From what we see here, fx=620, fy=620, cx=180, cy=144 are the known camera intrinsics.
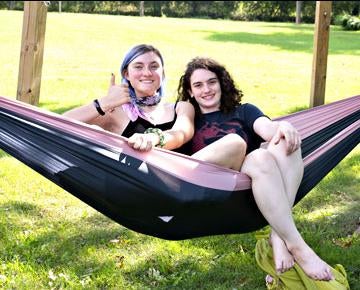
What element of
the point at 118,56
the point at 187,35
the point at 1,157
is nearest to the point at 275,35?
the point at 187,35

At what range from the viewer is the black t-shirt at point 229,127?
252 centimetres

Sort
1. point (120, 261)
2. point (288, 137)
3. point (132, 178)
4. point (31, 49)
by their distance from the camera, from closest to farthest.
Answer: point (132, 178), point (288, 137), point (120, 261), point (31, 49)

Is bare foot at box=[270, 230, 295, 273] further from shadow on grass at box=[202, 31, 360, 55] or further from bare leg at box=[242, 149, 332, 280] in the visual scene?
shadow on grass at box=[202, 31, 360, 55]

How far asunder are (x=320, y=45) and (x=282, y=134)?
3006mm

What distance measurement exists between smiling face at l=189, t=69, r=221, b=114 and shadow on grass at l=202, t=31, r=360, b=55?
893 cm

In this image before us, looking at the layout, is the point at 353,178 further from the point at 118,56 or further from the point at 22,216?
the point at 118,56

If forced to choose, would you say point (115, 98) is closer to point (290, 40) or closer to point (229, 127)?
point (229, 127)

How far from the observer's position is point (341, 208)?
10.9 ft

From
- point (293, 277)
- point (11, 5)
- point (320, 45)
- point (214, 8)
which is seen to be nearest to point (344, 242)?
point (293, 277)

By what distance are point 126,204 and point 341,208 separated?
1.60 meters

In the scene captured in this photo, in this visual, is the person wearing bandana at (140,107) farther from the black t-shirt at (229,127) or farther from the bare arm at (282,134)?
the bare arm at (282,134)

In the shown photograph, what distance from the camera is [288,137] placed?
7.20ft

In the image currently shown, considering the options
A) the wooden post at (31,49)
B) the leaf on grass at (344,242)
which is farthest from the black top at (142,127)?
the wooden post at (31,49)

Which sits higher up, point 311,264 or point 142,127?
point 142,127
